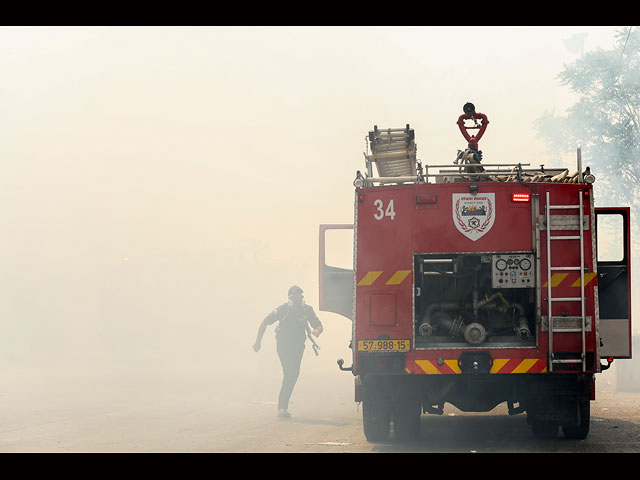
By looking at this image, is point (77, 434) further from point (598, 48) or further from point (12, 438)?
point (598, 48)

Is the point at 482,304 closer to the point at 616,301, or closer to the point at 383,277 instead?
the point at 383,277

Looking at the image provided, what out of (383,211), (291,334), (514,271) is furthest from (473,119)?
(291,334)

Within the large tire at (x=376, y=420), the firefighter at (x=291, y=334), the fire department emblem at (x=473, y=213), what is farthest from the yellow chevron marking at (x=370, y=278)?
the firefighter at (x=291, y=334)

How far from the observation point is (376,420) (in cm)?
950

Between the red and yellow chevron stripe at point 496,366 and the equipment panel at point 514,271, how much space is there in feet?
2.45

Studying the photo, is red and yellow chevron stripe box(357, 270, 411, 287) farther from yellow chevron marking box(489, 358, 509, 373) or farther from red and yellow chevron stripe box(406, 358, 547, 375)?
yellow chevron marking box(489, 358, 509, 373)

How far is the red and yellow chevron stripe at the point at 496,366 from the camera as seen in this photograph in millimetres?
9000

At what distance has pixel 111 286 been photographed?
3628 centimetres

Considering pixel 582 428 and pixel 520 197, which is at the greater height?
pixel 520 197

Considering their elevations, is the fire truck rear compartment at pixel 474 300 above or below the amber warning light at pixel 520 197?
below

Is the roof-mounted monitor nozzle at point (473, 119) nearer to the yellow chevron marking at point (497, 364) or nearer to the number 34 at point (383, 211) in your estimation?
the number 34 at point (383, 211)

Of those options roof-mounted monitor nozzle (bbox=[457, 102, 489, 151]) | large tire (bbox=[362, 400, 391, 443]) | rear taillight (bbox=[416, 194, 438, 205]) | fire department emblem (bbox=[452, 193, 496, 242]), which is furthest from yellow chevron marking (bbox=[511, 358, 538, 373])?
roof-mounted monitor nozzle (bbox=[457, 102, 489, 151])

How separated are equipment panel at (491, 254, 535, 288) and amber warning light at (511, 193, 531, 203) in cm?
55

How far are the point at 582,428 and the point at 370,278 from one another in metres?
2.73
